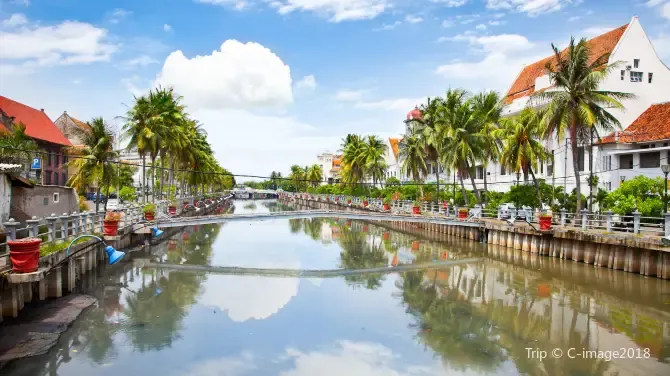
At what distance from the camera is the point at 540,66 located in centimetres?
5009

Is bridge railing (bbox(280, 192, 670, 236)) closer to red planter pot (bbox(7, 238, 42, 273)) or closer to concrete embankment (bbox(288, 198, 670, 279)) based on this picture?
concrete embankment (bbox(288, 198, 670, 279))

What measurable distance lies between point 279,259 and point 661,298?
19.1 meters

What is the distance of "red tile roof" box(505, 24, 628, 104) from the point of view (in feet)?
135

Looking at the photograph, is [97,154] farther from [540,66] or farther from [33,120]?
[540,66]

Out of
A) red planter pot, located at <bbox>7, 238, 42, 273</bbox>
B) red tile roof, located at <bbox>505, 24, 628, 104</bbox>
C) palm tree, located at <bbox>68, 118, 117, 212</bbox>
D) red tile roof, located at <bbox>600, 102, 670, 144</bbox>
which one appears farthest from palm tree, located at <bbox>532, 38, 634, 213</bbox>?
palm tree, located at <bbox>68, 118, 117, 212</bbox>

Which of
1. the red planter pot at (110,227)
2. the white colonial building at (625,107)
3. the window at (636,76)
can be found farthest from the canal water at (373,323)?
the window at (636,76)

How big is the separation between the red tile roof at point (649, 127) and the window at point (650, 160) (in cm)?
113

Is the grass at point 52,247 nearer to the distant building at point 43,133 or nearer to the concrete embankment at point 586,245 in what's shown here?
the concrete embankment at point 586,245

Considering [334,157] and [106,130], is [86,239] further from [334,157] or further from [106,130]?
[334,157]

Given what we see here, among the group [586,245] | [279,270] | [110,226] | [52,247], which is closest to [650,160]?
[586,245]

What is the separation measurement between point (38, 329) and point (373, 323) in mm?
9803

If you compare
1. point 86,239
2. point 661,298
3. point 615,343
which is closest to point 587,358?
point 615,343

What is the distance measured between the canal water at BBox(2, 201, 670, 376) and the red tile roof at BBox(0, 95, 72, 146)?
34.2m

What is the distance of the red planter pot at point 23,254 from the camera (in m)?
12.9
